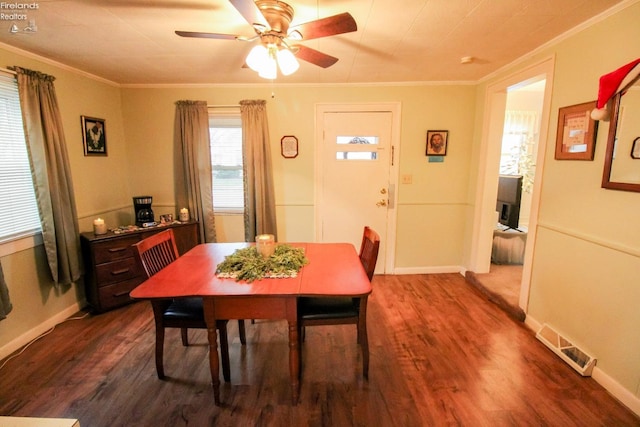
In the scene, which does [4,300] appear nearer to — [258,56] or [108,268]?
[108,268]

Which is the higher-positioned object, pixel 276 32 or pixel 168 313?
pixel 276 32

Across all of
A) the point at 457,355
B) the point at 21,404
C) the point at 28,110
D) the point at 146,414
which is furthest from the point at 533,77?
the point at 21,404

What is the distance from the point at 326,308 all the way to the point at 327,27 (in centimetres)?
161

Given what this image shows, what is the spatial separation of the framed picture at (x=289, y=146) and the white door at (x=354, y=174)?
327 millimetres

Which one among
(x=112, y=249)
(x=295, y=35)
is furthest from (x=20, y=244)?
(x=295, y=35)

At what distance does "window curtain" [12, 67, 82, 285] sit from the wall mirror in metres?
4.04

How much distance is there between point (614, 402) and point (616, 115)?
171cm

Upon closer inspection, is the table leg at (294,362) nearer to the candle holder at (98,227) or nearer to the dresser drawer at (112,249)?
the dresser drawer at (112,249)

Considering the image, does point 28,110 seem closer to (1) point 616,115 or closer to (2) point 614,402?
(1) point 616,115

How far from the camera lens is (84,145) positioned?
9.35 feet

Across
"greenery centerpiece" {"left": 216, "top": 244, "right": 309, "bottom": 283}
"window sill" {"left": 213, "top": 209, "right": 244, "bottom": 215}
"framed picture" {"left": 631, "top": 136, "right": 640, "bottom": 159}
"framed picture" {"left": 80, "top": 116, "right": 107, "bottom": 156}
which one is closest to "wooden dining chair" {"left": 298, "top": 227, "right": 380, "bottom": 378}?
"greenery centerpiece" {"left": 216, "top": 244, "right": 309, "bottom": 283}

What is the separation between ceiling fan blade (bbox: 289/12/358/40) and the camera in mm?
1361

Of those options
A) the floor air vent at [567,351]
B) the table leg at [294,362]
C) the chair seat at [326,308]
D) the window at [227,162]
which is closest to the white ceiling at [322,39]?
the window at [227,162]

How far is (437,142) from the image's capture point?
11.1 ft
